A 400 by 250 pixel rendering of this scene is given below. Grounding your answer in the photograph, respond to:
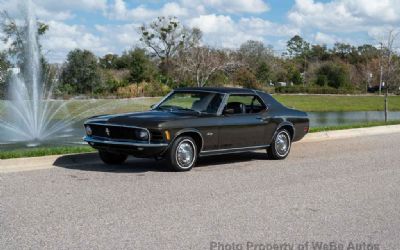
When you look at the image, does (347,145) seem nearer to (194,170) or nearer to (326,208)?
(194,170)

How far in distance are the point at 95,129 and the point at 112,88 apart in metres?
36.8

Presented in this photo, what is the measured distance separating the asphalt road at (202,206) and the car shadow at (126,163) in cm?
4

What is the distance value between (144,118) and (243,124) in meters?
2.11

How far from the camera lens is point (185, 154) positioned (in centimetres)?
1033

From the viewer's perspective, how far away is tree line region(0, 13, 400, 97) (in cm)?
4388

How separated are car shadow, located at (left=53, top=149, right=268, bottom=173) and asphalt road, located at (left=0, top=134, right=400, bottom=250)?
0.12 feet

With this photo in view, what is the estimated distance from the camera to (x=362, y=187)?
9.26 m

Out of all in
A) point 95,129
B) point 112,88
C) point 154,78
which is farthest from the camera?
point 154,78

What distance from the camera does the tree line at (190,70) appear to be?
43875 mm

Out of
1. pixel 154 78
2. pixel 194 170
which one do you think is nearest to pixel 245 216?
pixel 194 170

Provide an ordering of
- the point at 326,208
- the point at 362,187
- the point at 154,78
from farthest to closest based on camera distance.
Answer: the point at 154,78 < the point at 362,187 < the point at 326,208

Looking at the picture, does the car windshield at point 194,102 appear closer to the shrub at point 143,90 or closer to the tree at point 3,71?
the tree at point 3,71

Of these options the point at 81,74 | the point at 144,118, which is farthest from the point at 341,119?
the point at 81,74

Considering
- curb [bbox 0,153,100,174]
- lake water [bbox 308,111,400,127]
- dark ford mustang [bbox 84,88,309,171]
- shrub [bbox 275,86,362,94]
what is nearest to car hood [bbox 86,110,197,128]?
dark ford mustang [bbox 84,88,309,171]
